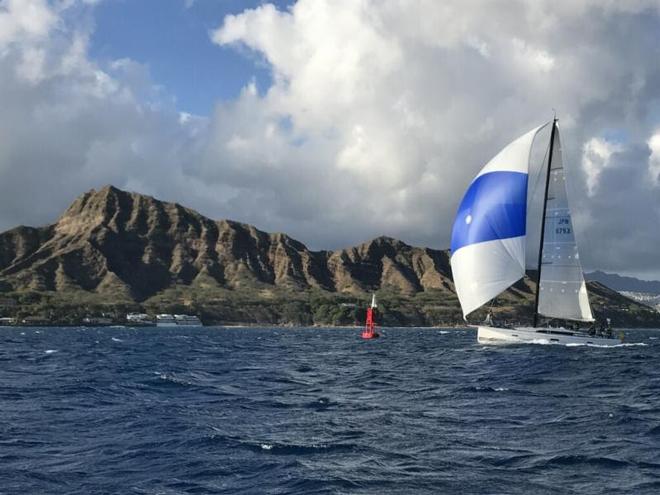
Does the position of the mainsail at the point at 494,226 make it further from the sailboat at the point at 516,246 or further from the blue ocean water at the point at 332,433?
the blue ocean water at the point at 332,433

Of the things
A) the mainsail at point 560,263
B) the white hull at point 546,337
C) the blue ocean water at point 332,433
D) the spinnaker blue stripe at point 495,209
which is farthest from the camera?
the mainsail at point 560,263

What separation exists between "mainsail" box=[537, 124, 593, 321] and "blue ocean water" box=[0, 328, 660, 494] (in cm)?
2865

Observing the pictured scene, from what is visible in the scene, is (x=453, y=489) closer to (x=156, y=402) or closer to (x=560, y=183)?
(x=156, y=402)

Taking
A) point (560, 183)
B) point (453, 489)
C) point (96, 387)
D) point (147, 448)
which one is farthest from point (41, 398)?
point (560, 183)

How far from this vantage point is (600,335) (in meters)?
70.0

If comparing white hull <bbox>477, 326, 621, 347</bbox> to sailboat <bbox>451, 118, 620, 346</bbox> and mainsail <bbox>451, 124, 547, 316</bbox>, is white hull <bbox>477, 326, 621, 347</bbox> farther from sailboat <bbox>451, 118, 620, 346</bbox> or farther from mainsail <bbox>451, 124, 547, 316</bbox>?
mainsail <bbox>451, 124, 547, 316</bbox>

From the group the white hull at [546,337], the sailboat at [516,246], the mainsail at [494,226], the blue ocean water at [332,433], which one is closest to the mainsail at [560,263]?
the sailboat at [516,246]

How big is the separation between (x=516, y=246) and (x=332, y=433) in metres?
47.6

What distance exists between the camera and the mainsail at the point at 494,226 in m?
65.5

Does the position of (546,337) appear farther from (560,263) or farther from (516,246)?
(516,246)

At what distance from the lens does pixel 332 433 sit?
22250 millimetres

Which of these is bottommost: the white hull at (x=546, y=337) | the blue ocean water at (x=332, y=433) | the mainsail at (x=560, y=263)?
the blue ocean water at (x=332, y=433)

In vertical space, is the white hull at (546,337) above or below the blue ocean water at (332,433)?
above

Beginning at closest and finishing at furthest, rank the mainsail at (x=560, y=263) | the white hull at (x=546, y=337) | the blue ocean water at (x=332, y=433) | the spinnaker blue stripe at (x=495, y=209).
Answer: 1. the blue ocean water at (x=332, y=433)
2. the spinnaker blue stripe at (x=495, y=209)
3. the white hull at (x=546, y=337)
4. the mainsail at (x=560, y=263)
